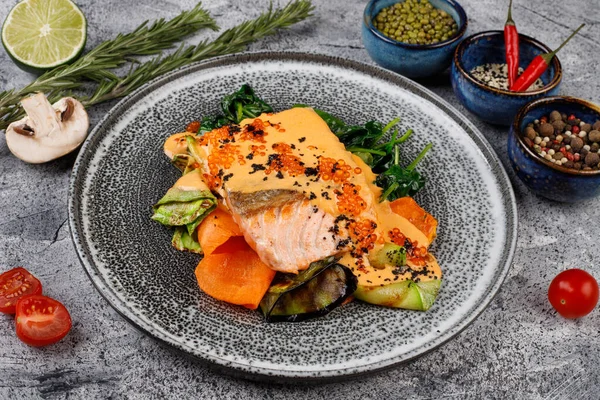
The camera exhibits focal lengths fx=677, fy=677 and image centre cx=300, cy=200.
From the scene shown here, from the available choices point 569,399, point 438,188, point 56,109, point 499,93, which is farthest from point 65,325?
point 499,93

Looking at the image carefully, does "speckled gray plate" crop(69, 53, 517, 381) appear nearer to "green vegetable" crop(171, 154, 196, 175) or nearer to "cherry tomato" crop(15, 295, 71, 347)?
"green vegetable" crop(171, 154, 196, 175)

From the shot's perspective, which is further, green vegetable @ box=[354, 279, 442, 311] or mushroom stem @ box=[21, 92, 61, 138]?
mushroom stem @ box=[21, 92, 61, 138]

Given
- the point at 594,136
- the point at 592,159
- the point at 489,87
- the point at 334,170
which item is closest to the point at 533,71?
the point at 489,87

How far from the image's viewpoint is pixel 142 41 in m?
6.16

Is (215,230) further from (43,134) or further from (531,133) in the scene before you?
(531,133)

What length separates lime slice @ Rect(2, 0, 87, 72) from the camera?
18.6 ft

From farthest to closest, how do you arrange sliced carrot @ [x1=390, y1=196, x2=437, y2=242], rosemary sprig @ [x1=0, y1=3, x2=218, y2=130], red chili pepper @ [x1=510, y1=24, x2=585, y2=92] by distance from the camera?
1. red chili pepper @ [x1=510, y1=24, x2=585, y2=92]
2. rosemary sprig @ [x1=0, y1=3, x2=218, y2=130]
3. sliced carrot @ [x1=390, y1=196, x2=437, y2=242]

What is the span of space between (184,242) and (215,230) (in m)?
0.26

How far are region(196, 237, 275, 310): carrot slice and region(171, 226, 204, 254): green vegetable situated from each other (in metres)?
0.17

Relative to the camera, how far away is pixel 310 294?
13.4 feet

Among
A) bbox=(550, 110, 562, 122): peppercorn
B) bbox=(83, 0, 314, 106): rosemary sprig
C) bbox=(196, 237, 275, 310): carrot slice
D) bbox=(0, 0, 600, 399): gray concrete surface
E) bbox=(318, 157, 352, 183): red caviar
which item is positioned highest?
bbox=(318, 157, 352, 183): red caviar

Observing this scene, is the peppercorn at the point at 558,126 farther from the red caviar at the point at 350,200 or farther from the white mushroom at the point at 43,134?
the white mushroom at the point at 43,134

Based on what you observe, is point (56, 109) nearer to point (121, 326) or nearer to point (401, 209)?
point (121, 326)

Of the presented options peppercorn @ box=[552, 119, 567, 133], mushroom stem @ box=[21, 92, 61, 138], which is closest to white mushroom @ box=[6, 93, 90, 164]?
mushroom stem @ box=[21, 92, 61, 138]
